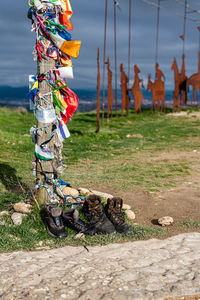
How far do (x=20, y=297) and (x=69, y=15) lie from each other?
3745 millimetres

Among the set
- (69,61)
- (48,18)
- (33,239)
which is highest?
(48,18)

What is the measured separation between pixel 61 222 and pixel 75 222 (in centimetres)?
18

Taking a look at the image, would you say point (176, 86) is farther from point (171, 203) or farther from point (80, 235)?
point (80, 235)

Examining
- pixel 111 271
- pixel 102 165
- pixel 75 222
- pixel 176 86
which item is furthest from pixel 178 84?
pixel 111 271

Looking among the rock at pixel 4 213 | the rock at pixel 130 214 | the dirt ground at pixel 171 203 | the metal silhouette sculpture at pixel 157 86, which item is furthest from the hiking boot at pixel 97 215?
the metal silhouette sculpture at pixel 157 86

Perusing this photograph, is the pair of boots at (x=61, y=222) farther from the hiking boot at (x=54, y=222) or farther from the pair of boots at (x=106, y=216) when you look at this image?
the pair of boots at (x=106, y=216)

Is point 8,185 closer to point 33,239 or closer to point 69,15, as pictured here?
point 33,239

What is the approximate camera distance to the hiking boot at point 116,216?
4547 millimetres

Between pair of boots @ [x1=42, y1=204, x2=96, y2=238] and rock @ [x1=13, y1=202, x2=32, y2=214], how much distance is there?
36cm

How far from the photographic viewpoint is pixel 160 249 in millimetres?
3965

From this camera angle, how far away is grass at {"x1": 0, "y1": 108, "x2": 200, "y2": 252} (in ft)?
14.5

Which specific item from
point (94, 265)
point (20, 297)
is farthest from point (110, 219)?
point (20, 297)

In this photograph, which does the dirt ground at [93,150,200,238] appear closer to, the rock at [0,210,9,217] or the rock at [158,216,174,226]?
the rock at [158,216,174,226]

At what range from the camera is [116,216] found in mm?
4684
